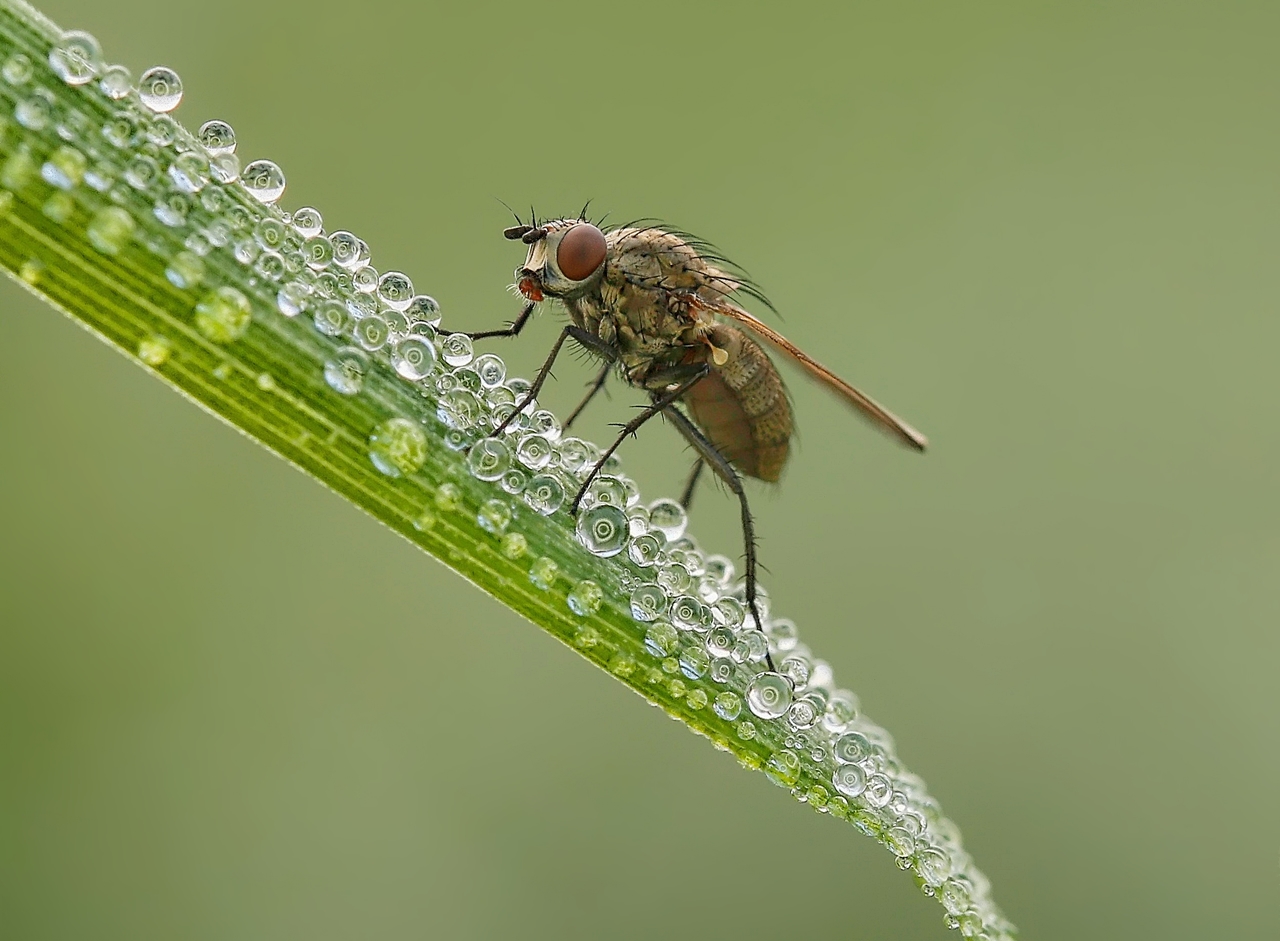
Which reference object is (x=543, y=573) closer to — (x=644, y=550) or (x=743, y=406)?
(x=644, y=550)

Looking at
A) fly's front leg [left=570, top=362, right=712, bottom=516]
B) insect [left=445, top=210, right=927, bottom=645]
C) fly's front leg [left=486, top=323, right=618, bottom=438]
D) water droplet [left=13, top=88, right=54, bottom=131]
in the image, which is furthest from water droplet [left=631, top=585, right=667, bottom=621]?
insect [left=445, top=210, right=927, bottom=645]

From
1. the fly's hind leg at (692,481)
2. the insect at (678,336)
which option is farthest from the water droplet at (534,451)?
the fly's hind leg at (692,481)

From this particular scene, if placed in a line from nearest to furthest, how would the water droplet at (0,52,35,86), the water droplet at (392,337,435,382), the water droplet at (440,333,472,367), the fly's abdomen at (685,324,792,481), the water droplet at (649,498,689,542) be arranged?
1. the water droplet at (0,52,35,86)
2. the water droplet at (392,337,435,382)
3. the water droplet at (440,333,472,367)
4. the water droplet at (649,498,689,542)
5. the fly's abdomen at (685,324,792,481)

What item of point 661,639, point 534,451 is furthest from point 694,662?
point 534,451

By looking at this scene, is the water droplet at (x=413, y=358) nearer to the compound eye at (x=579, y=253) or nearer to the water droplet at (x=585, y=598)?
the water droplet at (x=585, y=598)

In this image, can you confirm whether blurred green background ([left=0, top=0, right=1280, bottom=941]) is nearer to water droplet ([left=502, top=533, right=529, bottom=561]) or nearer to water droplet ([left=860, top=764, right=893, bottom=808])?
water droplet ([left=860, top=764, right=893, bottom=808])

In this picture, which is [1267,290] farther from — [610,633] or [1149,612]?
[610,633]

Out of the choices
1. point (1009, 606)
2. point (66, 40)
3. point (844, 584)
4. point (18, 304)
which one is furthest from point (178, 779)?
point (66, 40)
